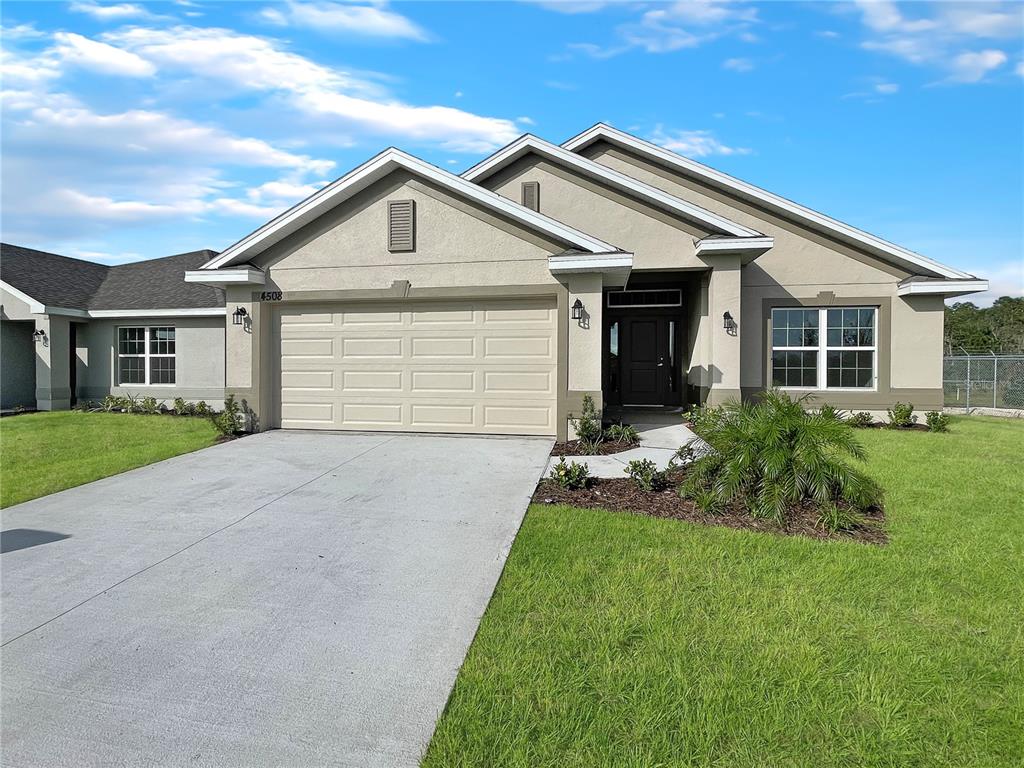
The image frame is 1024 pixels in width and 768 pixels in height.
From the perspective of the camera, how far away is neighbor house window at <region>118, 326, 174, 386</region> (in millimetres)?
15242

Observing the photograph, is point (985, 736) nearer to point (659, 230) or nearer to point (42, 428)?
point (659, 230)

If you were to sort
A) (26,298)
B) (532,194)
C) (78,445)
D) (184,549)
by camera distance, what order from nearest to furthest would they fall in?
(184,549), (78,445), (532,194), (26,298)

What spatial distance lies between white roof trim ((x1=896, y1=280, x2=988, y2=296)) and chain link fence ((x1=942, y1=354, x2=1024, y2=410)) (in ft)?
11.0

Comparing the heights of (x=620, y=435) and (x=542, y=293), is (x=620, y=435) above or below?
below

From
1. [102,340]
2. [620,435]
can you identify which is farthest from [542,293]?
[102,340]

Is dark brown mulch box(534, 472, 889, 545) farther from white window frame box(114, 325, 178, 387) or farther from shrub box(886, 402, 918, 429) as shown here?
white window frame box(114, 325, 178, 387)

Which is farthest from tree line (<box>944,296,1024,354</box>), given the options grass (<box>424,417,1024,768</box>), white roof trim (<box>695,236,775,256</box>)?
grass (<box>424,417,1024,768</box>)

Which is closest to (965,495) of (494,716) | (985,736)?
(985,736)

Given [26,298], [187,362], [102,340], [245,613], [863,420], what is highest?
[26,298]

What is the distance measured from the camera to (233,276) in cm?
1038

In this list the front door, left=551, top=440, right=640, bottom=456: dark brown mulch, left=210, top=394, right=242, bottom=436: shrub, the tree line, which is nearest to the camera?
left=551, top=440, right=640, bottom=456: dark brown mulch

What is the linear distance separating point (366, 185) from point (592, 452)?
6.47 m

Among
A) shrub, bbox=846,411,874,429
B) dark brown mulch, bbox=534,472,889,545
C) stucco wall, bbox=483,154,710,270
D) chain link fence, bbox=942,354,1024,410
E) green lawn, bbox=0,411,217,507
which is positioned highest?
stucco wall, bbox=483,154,710,270

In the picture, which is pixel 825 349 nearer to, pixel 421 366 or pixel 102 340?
pixel 421 366
